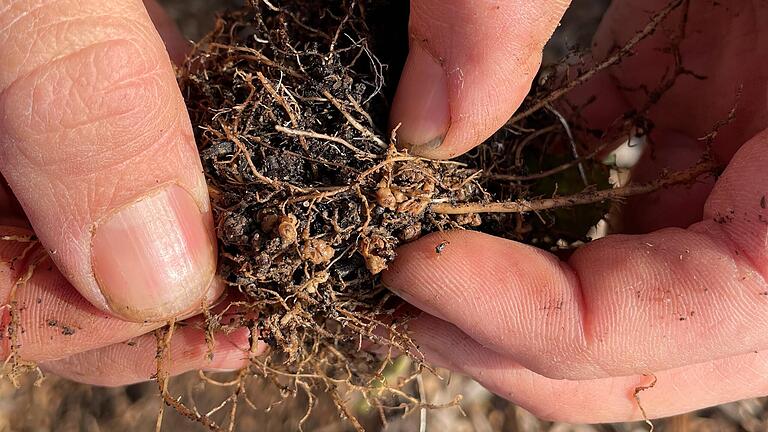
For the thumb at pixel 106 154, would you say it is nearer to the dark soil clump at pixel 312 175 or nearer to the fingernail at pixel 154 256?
the fingernail at pixel 154 256

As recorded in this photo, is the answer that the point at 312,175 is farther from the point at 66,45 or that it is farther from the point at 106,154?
the point at 66,45

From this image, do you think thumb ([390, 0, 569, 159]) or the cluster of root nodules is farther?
the cluster of root nodules

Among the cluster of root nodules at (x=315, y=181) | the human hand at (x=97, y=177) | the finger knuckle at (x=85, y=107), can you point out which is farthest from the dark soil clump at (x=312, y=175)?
the finger knuckle at (x=85, y=107)

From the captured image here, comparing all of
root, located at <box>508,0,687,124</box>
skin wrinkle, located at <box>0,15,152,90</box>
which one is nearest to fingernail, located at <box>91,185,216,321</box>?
skin wrinkle, located at <box>0,15,152,90</box>

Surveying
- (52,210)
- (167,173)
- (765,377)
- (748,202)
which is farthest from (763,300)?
(52,210)

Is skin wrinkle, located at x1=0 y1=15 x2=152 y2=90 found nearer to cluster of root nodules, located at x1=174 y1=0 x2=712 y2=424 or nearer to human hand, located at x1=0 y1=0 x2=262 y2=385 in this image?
human hand, located at x1=0 y1=0 x2=262 y2=385

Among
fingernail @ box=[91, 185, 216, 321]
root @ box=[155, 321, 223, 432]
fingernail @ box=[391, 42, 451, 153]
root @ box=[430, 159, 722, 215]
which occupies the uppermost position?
fingernail @ box=[391, 42, 451, 153]

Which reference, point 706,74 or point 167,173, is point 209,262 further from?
point 706,74
